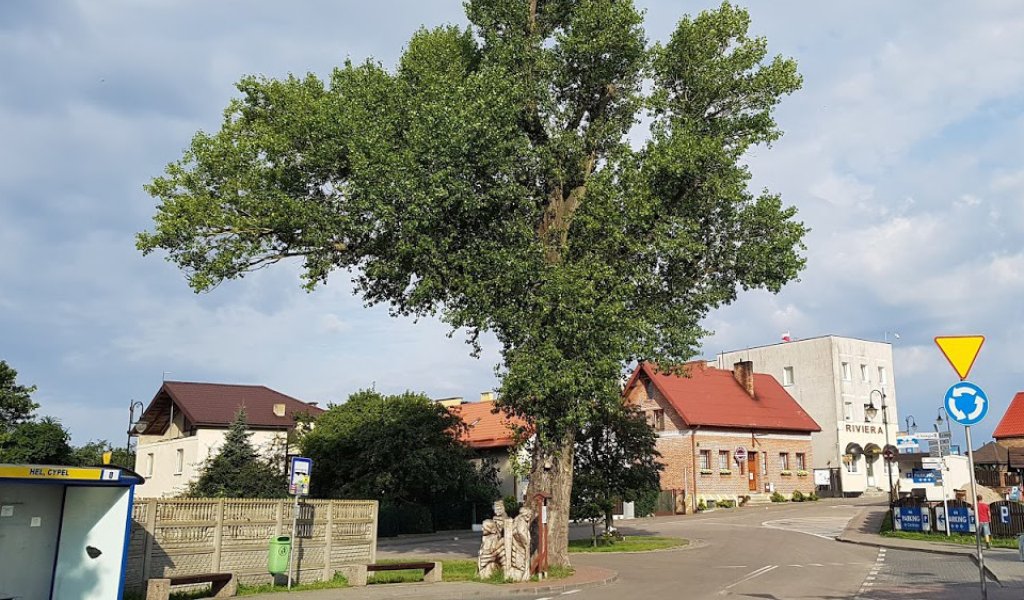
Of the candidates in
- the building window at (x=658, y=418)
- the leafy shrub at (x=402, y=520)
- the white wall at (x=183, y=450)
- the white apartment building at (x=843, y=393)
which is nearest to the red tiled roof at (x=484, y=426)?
the leafy shrub at (x=402, y=520)

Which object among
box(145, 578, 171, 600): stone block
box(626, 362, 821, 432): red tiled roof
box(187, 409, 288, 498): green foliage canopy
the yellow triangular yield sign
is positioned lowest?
box(145, 578, 171, 600): stone block

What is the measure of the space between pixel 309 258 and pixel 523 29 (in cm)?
874

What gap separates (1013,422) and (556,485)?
5004cm

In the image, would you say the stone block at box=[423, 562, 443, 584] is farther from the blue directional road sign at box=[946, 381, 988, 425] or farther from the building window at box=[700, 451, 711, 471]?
the building window at box=[700, 451, 711, 471]

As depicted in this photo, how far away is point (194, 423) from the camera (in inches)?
1892

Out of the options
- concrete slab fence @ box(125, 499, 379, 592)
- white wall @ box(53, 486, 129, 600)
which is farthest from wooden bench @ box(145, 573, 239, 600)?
white wall @ box(53, 486, 129, 600)

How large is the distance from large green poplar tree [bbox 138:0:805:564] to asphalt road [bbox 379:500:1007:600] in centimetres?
396

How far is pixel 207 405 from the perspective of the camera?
49.9 metres

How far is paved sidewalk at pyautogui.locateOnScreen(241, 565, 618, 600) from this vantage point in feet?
54.5

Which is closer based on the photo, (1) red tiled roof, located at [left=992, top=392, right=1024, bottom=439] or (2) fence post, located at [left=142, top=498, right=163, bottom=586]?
(2) fence post, located at [left=142, top=498, right=163, bottom=586]

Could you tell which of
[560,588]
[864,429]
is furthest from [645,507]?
[560,588]

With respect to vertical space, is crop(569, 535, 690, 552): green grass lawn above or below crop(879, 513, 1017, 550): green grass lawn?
below

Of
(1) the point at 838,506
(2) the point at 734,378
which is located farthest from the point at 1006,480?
(2) the point at 734,378

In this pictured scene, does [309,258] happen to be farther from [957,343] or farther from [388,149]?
[957,343]
